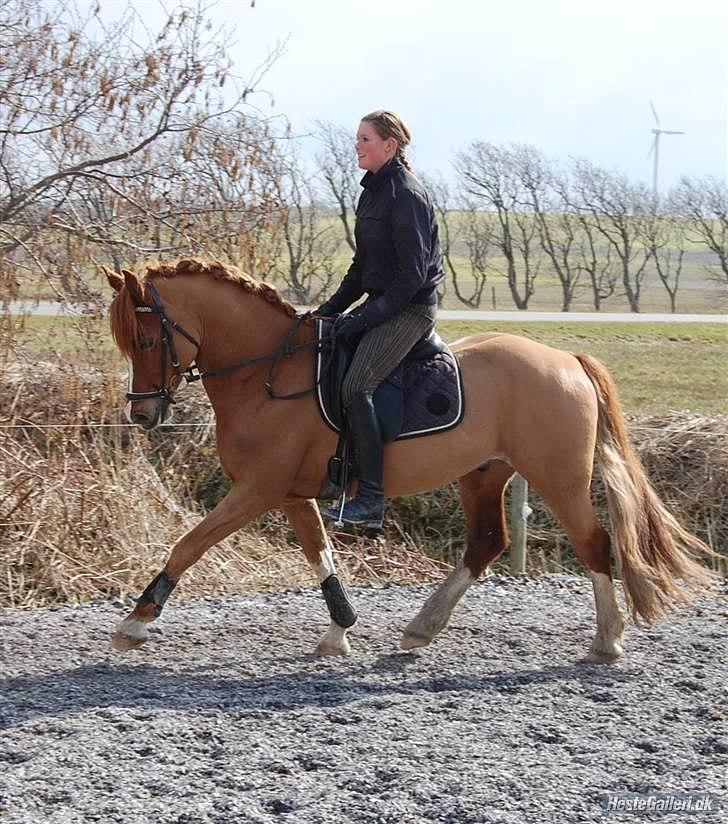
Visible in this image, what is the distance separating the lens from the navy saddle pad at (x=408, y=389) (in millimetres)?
6211

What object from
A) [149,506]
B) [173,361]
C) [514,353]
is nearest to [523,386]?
[514,353]

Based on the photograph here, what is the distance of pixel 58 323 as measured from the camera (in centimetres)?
1210

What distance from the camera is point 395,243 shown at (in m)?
6.05

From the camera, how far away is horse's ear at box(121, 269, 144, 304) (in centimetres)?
587

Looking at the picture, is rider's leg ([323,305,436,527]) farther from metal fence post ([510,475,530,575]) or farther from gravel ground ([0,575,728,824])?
metal fence post ([510,475,530,575])

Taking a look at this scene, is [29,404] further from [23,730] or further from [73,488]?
[23,730]

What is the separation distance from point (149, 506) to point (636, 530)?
4.16 meters

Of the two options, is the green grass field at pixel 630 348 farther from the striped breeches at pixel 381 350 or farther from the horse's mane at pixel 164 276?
the striped breeches at pixel 381 350

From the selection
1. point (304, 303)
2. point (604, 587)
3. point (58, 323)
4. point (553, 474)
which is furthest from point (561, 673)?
point (304, 303)

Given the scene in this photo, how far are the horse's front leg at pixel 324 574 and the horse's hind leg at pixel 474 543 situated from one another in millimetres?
367

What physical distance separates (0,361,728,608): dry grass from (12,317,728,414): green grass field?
1.16 feet

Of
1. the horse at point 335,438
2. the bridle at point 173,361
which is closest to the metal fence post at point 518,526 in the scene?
the horse at point 335,438

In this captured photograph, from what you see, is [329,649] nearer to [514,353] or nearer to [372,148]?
[514,353]

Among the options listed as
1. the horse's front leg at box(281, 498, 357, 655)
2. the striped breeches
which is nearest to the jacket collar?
the striped breeches
